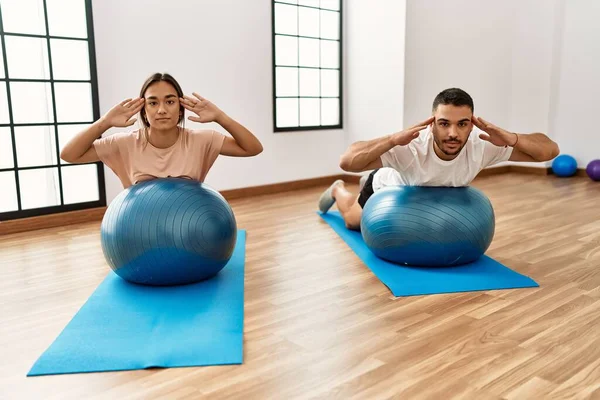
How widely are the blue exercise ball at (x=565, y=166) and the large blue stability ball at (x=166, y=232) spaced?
16.0 feet

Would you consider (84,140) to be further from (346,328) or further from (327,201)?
(327,201)

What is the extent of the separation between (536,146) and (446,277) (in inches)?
29.2

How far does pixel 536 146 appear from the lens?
2645 mm

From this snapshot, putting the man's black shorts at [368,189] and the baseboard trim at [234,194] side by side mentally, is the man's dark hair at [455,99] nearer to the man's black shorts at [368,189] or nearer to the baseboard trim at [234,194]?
the man's black shorts at [368,189]

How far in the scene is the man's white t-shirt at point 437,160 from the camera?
106 inches

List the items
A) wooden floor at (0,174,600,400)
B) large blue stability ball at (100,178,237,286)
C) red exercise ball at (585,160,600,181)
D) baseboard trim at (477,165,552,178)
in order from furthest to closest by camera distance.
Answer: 1. baseboard trim at (477,165,552,178)
2. red exercise ball at (585,160,600,181)
3. large blue stability ball at (100,178,237,286)
4. wooden floor at (0,174,600,400)

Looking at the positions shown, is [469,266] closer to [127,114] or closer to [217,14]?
[127,114]

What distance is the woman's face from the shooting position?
8.11 feet

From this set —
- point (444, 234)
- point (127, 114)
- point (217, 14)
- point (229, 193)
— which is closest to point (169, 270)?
Result: point (127, 114)

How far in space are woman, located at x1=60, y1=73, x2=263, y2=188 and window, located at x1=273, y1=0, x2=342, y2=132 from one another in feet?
8.76

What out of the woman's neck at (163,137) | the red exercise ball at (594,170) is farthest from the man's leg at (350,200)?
the red exercise ball at (594,170)

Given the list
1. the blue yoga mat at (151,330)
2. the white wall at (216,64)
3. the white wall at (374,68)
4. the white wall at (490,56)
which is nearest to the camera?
the blue yoga mat at (151,330)

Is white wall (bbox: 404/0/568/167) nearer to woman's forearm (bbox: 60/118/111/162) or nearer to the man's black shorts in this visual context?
the man's black shorts

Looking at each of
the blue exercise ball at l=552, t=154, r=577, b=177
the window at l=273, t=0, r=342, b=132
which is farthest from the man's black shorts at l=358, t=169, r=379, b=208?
the blue exercise ball at l=552, t=154, r=577, b=177
